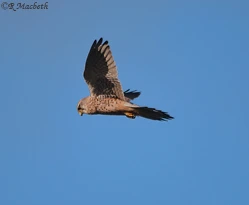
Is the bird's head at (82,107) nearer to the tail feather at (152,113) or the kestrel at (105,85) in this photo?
the kestrel at (105,85)

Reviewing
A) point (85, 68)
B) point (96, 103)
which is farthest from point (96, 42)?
point (96, 103)

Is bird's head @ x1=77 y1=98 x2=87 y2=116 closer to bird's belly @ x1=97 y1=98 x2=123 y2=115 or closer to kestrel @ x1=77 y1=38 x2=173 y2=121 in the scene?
kestrel @ x1=77 y1=38 x2=173 y2=121

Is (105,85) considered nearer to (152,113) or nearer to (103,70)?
(103,70)

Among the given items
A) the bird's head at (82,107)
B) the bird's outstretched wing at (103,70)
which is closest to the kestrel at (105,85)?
the bird's outstretched wing at (103,70)

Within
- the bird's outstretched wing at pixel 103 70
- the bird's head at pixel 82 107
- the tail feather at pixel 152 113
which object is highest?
the bird's outstretched wing at pixel 103 70

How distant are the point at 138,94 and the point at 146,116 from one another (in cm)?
237

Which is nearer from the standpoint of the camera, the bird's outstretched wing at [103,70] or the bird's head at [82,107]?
the bird's outstretched wing at [103,70]

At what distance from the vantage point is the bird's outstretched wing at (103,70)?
9.37m

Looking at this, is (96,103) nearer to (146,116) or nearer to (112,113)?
(112,113)

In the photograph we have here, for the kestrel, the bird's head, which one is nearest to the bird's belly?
the kestrel

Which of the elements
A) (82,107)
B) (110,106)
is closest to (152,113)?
(110,106)

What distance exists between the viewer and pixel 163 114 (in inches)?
348

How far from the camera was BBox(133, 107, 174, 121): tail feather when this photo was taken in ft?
28.9

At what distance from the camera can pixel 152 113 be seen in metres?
8.95
